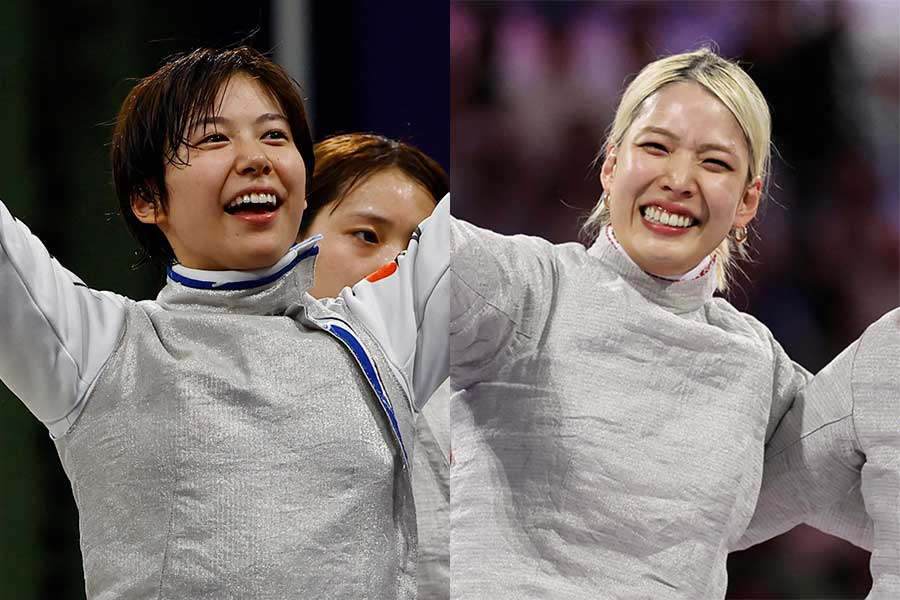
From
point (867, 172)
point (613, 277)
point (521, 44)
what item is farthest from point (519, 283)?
point (867, 172)

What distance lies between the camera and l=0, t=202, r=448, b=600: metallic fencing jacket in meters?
0.81

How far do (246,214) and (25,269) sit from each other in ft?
0.52

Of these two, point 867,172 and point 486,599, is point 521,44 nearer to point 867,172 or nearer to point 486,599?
point 867,172

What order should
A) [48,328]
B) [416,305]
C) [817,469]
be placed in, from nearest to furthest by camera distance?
[48,328] → [416,305] → [817,469]

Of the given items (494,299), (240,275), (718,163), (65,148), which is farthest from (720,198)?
(65,148)

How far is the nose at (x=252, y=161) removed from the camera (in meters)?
0.86

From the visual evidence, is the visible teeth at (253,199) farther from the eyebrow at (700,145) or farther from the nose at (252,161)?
the eyebrow at (700,145)

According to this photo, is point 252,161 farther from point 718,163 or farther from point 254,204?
point 718,163

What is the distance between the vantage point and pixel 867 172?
1034 millimetres

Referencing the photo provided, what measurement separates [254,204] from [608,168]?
0.32 metres

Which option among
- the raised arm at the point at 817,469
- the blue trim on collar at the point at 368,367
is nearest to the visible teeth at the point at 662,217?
the raised arm at the point at 817,469

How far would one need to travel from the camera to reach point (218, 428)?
83 centimetres

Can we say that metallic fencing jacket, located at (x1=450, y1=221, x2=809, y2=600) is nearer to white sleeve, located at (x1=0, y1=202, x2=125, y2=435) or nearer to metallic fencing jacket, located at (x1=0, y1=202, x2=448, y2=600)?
metallic fencing jacket, located at (x1=0, y1=202, x2=448, y2=600)

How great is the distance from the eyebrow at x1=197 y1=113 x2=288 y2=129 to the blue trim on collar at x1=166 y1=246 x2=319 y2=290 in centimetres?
10
